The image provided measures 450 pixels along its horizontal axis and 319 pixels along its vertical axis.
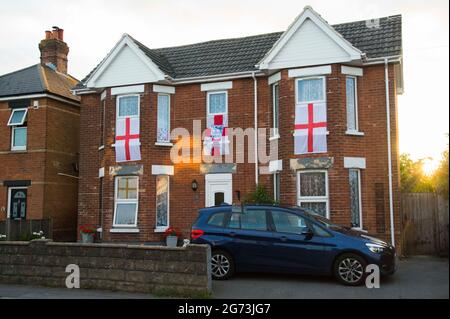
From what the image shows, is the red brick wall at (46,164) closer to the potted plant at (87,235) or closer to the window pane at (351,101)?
the potted plant at (87,235)

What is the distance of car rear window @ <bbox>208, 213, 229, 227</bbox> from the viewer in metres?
10.7

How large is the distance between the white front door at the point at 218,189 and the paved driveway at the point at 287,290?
5.48 meters

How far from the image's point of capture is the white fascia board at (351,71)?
1427cm

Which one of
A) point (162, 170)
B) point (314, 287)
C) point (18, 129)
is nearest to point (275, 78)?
point (162, 170)

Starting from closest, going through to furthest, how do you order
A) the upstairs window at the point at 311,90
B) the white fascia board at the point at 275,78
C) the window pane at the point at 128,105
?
the upstairs window at the point at 311,90
the white fascia board at the point at 275,78
the window pane at the point at 128,105

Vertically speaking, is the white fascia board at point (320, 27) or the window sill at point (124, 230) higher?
the white fascia board at point (320, 27)

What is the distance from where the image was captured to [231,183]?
15.8 m

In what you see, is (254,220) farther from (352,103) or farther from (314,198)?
(352,103)

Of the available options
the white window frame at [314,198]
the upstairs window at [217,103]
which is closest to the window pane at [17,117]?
the upstairs window at [217,103]

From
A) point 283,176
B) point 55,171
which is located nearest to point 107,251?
point 283,176

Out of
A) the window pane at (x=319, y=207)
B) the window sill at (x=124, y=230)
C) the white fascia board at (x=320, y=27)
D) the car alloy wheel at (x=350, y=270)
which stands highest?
the white fascia board at (x=320, y=27)

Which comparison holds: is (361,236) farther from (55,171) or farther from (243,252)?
(55,171)

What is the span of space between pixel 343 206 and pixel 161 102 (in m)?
7.31

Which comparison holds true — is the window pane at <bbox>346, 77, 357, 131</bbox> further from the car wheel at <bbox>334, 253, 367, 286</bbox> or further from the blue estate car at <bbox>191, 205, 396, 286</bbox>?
the car wheel at <bbox>334, 253, 367, 286</bbox>
